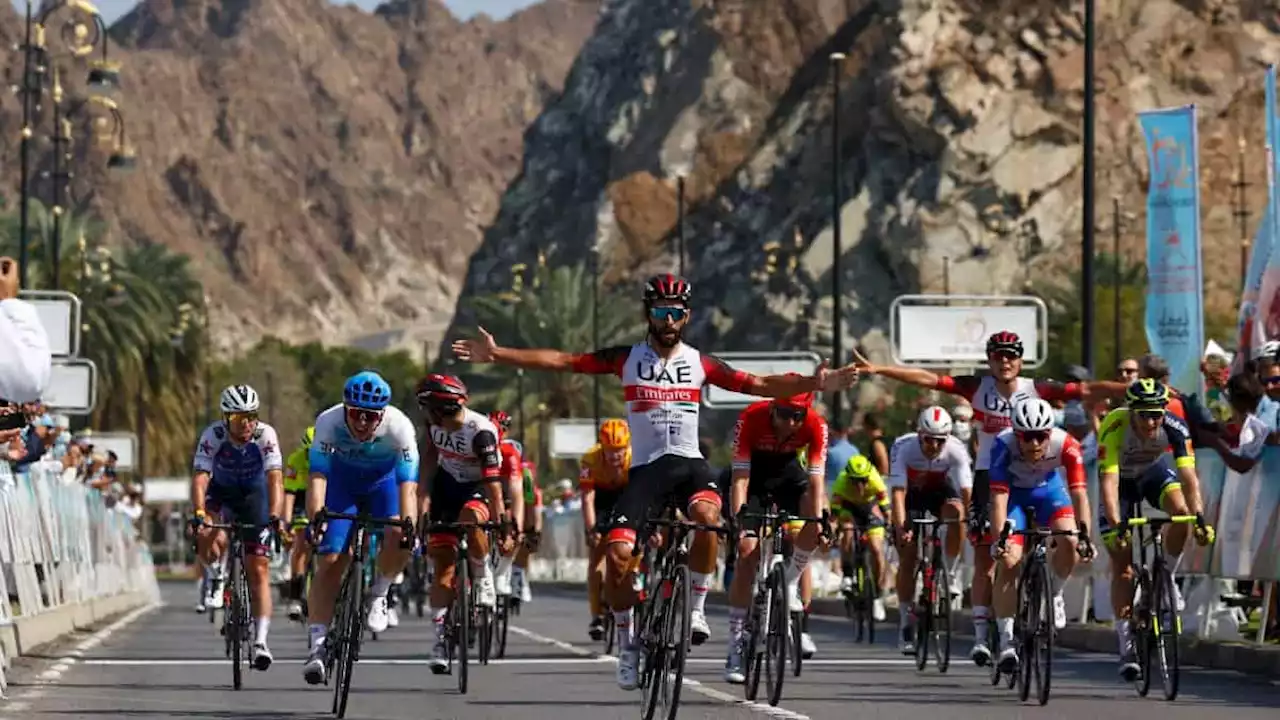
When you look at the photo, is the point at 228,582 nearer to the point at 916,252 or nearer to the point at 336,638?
the point at 336,638

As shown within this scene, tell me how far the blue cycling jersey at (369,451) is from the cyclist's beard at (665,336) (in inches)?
73.8

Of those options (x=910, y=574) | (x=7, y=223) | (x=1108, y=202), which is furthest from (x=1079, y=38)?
(x=910, y=574)

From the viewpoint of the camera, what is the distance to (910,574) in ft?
66.4

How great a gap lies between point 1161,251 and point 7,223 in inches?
1762

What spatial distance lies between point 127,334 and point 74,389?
67.9 ft

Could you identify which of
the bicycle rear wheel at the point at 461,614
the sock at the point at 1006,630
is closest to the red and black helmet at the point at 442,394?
the bicycle rear wheel at the point at 461,614

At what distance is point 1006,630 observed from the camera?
Answer: 1616cm

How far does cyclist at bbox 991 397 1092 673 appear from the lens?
16047mm

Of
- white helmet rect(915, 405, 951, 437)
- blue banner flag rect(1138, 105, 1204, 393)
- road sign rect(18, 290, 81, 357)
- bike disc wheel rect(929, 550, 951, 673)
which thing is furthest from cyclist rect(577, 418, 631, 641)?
road sign rect(18, 290, 81, 357)

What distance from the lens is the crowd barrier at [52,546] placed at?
20953 millimetres

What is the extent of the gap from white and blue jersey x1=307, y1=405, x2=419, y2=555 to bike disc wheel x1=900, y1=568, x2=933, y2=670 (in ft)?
18.6

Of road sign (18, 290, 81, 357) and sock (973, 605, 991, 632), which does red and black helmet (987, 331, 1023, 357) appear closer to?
sock (973, 605, 991, 632)

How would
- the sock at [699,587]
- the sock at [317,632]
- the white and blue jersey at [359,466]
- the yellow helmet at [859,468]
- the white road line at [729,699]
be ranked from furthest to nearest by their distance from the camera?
the yellow helmet at [859,468] < the white and blue jersey at [359,466] < the sock at [317,632] < the white road line at [729,699] < the sock at [699,587]

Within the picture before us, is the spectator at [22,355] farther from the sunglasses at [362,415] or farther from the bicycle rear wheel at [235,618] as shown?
the bicycle rear wheel at [235,618]
